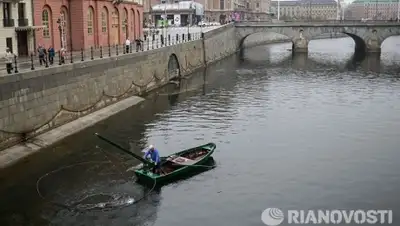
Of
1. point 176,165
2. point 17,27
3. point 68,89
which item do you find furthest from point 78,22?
point 176,165

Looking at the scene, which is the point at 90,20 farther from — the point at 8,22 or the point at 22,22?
the point at 8,22

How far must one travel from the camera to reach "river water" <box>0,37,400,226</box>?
24000 millimetres

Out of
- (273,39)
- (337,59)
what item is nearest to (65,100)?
(337,59)

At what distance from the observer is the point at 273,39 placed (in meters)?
146

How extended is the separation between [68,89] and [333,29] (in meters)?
77.2

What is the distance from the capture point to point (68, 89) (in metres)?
37.7

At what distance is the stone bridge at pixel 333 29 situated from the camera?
10200 centimetres

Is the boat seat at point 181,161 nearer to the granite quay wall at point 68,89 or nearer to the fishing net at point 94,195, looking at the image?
the fishing net at point 94,195

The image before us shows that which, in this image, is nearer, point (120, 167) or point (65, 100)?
point (120, 167)

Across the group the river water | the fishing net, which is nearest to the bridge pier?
the river water

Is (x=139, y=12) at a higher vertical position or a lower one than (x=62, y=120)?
higher

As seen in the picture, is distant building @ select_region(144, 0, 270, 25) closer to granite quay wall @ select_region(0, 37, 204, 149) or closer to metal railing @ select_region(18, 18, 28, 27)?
granite quay wall @ select_region(0, 37, 204, 149)

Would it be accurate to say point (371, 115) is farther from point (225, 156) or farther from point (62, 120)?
point (62, 120)

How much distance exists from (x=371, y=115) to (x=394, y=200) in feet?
62.8
